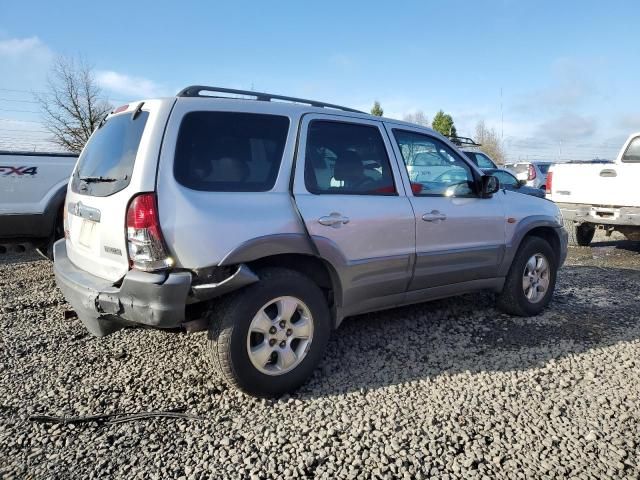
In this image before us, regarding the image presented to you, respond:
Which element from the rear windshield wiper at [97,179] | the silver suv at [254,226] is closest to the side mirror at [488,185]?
the silver suv at [254,226]

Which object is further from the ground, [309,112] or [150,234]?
[309,112]

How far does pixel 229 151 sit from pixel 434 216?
1.76 metres

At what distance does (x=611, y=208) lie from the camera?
7887 mm

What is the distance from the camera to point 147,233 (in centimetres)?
265

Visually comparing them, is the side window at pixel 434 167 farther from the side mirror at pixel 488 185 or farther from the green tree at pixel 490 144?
the green tree at pixel 490 144

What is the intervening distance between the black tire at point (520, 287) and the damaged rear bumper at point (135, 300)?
3.15 metres

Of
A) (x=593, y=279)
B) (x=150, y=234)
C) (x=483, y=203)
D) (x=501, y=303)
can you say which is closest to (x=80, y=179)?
(x=150, y=234)

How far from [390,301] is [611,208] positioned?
6059 millimetres

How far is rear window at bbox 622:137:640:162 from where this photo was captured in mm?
8047

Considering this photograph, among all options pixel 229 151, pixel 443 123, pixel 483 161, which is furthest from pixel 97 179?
pixel 443 123

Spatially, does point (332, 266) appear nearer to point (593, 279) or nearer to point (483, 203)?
point (483, 203)

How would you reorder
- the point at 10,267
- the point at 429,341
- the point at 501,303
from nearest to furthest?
the point at 429,341 → the point at 501,303 → the point at 10,267

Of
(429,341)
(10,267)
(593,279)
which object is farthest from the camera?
(10,267)

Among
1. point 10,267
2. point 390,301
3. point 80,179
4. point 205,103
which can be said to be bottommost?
point 10,267
